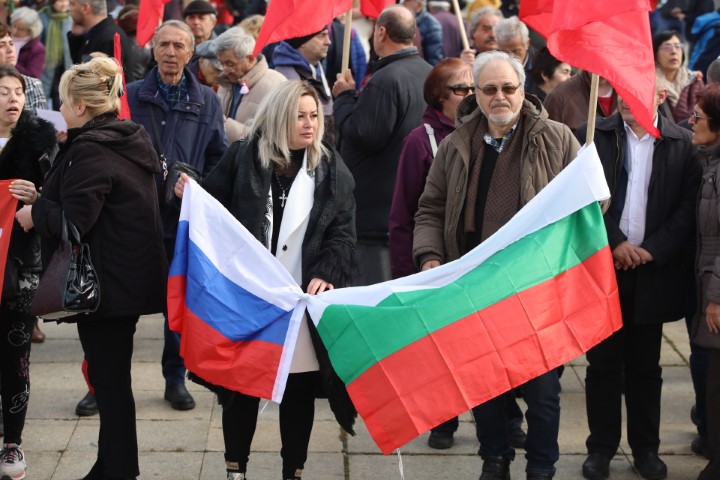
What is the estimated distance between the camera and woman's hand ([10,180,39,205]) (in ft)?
19.0

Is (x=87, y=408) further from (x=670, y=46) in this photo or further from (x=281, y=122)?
(x=670, y=46)

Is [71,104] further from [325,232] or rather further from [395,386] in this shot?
[395,386]

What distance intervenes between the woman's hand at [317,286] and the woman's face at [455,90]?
1504 mm

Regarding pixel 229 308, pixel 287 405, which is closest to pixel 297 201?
pixel 229 308

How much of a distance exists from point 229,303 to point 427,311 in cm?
90

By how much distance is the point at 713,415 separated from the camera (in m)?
5.59

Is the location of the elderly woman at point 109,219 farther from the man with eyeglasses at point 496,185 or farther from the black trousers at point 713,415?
the black trousers at point 713,415

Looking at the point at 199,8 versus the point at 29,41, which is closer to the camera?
the point at 199,8

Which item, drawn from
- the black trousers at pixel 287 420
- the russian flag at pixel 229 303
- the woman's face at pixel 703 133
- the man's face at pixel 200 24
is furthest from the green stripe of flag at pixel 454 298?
the man's face at pixel 200 24

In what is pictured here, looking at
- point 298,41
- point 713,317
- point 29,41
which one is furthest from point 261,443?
point 29,41

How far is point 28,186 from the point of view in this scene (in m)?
5.82

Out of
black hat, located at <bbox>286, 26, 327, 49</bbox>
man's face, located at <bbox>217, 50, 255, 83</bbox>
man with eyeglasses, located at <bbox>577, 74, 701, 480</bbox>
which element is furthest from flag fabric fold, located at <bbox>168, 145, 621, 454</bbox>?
black hat, located at <bbox>286, 26, 327, 49</bbox>

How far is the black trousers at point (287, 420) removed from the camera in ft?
18.3

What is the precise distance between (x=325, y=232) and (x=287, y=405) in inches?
32.2
